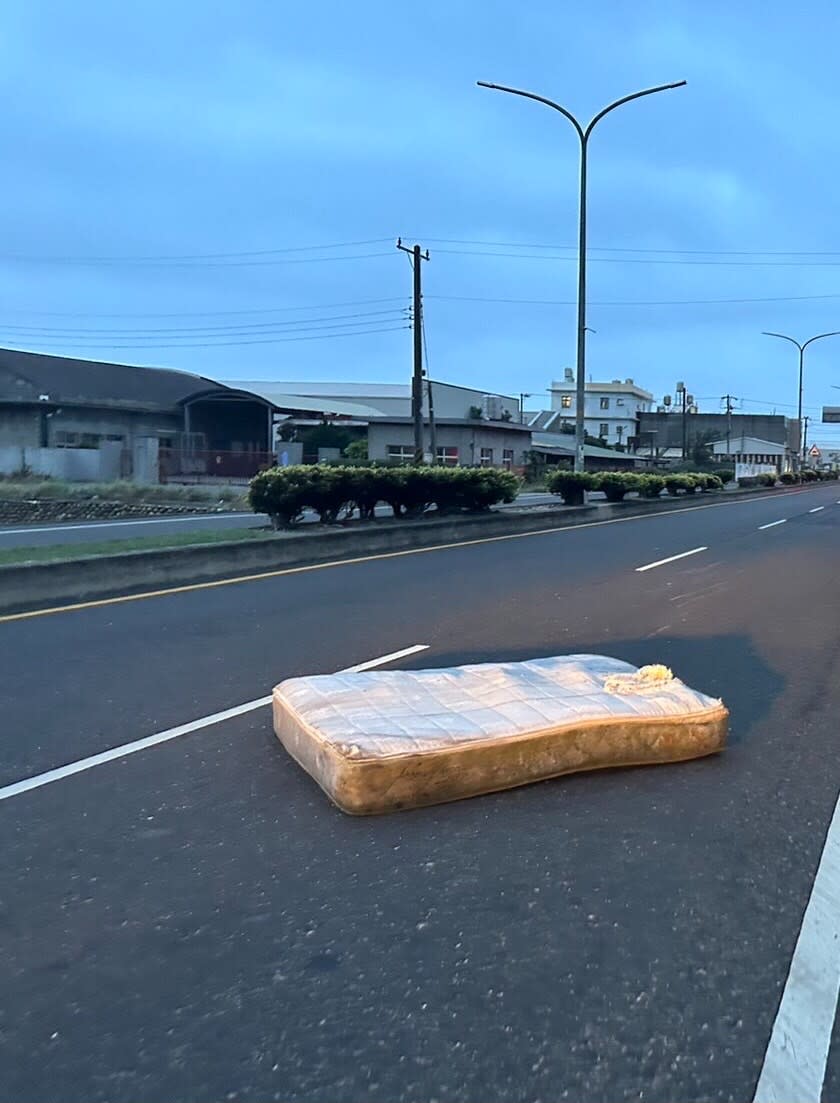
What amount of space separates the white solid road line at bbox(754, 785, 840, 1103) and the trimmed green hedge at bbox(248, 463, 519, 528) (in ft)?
50.3

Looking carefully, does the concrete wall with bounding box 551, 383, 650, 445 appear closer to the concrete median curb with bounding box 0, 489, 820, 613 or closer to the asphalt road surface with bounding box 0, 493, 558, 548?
the asphalt road surface with bounding box 0, 493, 558, 548

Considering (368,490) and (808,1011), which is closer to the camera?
(808,1011)

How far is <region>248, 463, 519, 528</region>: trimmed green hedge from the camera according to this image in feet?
62.1

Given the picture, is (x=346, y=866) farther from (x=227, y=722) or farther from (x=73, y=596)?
Result: (x=73, y=596)

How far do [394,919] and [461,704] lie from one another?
6.79ft

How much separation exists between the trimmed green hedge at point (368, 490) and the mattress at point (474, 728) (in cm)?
1255

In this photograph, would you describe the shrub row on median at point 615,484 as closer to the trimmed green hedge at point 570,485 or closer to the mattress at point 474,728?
the trimmed green hedge at point 570,485

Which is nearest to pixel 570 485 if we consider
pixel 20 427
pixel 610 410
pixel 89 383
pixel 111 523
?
pixel 111 523

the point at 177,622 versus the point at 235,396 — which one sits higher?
the point at 235,396

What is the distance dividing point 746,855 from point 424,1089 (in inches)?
87.2

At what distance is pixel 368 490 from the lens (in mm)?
20547

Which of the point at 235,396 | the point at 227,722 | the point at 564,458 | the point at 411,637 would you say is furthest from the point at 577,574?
the point at 564,458

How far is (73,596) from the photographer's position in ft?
40.4

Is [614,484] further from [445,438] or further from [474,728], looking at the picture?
[445,438]
